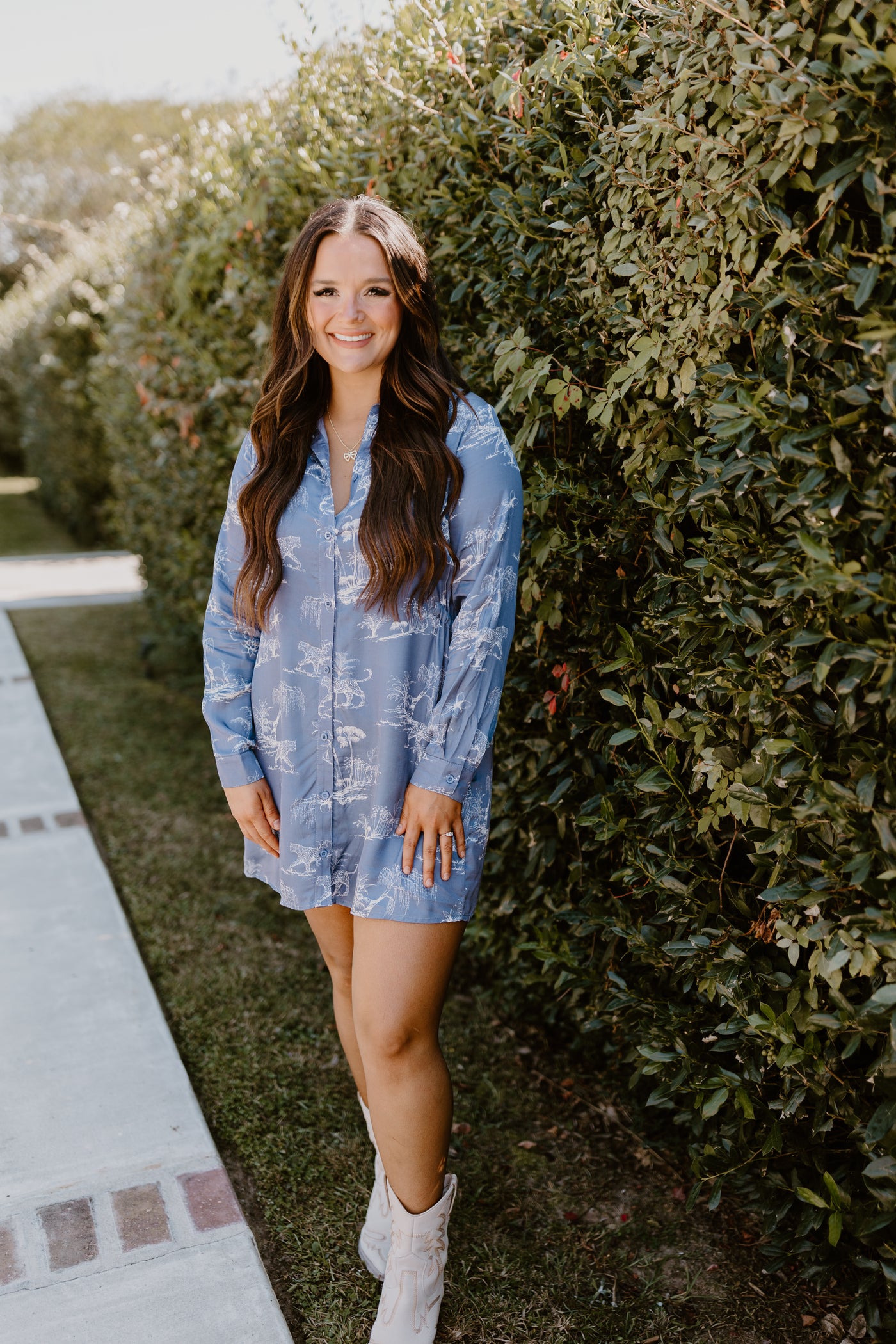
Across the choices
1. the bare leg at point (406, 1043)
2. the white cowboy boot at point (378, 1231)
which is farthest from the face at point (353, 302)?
the white cowboy boot at point (378, 1231)

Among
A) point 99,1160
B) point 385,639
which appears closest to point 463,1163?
point 99,1160

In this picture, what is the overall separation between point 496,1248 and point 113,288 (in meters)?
7.37

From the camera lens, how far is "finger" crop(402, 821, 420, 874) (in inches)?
75.5

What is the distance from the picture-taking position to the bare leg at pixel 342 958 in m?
2.14

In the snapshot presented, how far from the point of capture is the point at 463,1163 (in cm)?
267

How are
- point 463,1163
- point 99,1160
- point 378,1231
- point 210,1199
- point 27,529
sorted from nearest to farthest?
point 378,1231 → point 210,1199 → point 99,1160 → point 463,1163 → point 27,529

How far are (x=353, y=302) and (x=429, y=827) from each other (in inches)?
38.2

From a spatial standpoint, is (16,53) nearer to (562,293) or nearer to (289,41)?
(289,41)

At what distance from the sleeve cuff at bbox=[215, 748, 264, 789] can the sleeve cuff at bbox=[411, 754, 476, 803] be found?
15.8 inches

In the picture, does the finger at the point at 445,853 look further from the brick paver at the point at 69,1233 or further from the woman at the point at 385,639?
the brick paver at the point at 69,1233

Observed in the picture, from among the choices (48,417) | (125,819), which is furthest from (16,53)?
(125,819)

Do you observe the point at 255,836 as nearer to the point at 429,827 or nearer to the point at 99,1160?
the point at 429,827

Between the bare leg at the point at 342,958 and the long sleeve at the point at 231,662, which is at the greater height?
the long sleeve at the point at 231,662

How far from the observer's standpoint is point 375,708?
196cm
